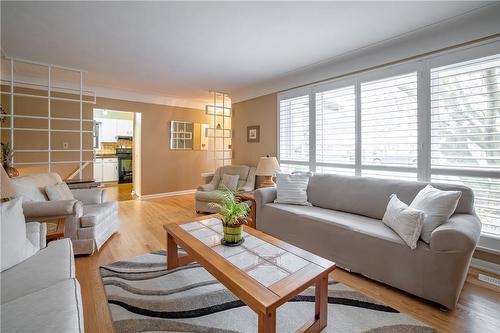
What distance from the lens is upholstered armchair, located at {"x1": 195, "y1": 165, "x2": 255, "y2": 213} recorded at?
13.6 ft

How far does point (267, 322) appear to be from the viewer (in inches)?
45.6

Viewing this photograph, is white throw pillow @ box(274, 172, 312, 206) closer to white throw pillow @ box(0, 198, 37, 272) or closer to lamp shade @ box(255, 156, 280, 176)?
lamp shade @ box(255, 156, 280, 176)

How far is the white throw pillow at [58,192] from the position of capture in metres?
2.66

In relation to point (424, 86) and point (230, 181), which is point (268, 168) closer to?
point (230, 181)

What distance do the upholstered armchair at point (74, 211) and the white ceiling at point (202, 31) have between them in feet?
5.60

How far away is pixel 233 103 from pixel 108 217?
3648 millimetres

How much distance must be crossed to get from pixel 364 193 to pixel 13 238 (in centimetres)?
311

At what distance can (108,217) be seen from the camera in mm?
2984

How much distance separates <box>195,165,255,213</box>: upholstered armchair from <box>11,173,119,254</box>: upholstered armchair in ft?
4.77

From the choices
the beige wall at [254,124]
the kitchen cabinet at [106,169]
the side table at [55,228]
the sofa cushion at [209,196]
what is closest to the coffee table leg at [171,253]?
the side table at [55,228]

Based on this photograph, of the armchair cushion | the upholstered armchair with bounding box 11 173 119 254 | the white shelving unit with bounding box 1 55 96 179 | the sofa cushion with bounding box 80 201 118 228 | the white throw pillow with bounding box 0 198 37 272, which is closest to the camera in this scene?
the white throw pillow with bounding box 0 198 37 272

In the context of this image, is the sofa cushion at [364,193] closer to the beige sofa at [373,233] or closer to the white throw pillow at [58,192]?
the beige sofa at [373,233]

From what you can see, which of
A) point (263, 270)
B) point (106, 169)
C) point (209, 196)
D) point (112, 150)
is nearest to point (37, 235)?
point (263, 270)

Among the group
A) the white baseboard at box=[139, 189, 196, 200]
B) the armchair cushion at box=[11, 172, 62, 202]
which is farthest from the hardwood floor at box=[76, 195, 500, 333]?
the white baseboard at box=[139, 189, 196, 200]
